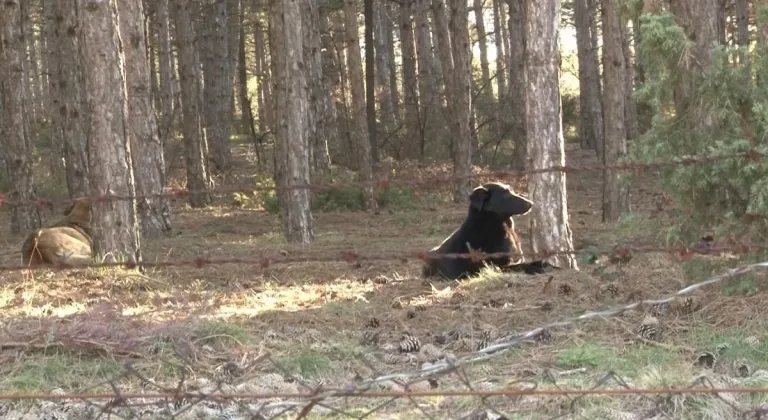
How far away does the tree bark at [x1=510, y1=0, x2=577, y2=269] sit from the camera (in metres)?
9.80

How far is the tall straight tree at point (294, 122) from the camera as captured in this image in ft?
48.7

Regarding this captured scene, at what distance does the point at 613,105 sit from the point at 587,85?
1495 centimetres

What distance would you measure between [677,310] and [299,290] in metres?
4.19

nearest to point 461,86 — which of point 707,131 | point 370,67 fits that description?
point 370,67

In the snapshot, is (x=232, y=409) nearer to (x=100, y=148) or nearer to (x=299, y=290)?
(x=299, y=290)

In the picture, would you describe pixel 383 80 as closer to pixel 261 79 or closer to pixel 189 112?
pixel 261 79

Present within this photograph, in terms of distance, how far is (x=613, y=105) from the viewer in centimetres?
1667

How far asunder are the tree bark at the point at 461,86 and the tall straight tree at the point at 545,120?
11.1 metres

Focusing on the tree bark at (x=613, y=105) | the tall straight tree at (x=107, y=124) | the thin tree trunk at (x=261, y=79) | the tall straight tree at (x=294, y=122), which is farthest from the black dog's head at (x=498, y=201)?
the thin tree trunk at (x=261, y=79)

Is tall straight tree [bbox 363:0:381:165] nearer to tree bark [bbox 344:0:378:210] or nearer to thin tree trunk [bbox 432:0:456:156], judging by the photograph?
thin tree trunk [bbox 432:0:456:156]

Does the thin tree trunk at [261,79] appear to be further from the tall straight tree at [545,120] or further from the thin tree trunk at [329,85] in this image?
the tall straight tree at [545,120]

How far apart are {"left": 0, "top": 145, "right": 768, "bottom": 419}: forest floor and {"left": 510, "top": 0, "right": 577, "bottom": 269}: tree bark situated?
0.63 meters

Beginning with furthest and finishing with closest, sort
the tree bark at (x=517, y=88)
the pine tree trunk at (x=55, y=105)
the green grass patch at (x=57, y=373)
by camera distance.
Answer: the tree bark at (x=517, y=88) < the pine tree trunk at (x=55, y=105) < the green grass patch at (x=57, y=373)

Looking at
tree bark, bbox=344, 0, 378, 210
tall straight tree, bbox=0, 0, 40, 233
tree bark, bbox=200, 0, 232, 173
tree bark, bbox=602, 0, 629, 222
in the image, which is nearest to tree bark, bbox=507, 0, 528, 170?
tree bark, bbox=344, 0, 378, 210
